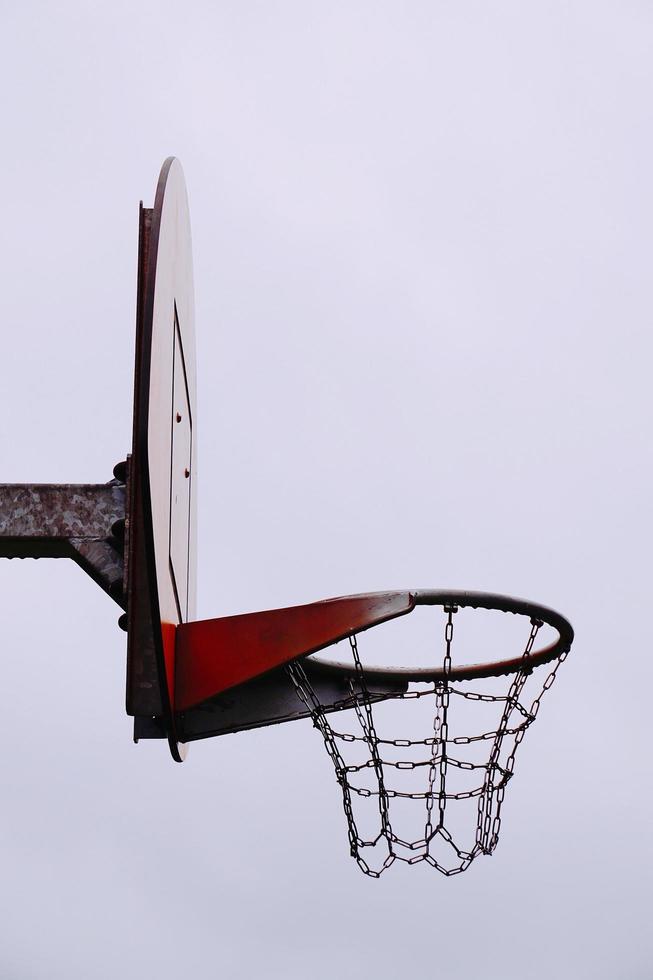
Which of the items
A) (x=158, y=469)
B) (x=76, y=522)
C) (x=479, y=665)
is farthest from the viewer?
(x=479, y=665)

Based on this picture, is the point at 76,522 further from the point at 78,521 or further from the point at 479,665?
the point at 479,665

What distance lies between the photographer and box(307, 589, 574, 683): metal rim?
20.0 feet

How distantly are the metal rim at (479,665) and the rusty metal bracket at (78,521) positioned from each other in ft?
3.95

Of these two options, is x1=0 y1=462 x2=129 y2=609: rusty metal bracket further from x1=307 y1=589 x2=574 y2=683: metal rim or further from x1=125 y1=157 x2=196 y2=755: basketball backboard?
x1=307 y1=589 x2=574 y2=683: metal rim

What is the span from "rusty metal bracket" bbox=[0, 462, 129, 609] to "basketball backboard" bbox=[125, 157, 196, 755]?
164mm

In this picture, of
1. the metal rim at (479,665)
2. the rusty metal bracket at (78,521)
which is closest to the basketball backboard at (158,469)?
the rusty metal bracket at (78,521)

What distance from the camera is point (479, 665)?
6.73 meters

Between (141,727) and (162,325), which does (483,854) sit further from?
(162,325)

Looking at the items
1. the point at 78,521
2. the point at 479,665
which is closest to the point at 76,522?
the point at 78,521

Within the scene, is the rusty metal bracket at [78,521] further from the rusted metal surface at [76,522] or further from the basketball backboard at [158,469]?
the basketball backboard at [158,469]

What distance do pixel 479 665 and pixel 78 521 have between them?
6.99 ft

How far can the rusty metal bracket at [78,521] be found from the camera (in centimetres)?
553

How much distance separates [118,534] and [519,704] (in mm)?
2083

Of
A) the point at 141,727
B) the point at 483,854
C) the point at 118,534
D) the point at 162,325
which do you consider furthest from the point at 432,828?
the point at 162,325
